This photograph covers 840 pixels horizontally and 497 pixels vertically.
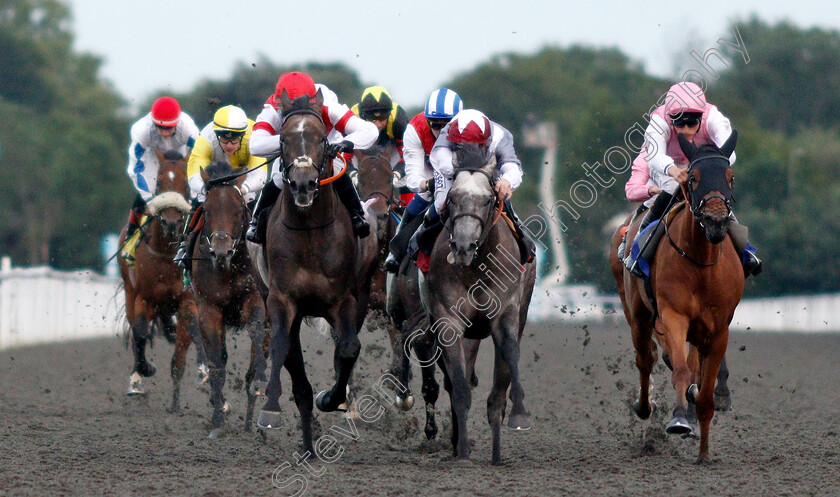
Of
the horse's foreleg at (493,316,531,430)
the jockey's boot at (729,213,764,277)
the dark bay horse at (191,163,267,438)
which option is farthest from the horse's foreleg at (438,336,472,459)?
the dark bay horse at (191,163,267,438)

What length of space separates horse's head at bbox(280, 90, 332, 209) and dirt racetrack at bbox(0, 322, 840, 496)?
1711 mm

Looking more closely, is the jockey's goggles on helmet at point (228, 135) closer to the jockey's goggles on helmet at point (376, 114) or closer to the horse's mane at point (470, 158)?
the jockey's goggles on helmet at point (376, 114)

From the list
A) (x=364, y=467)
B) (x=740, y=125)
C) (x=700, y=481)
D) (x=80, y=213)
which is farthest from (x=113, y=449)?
(x=740, y=125)

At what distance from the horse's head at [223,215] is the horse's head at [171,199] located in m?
1.45

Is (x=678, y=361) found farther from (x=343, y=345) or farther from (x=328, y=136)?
(x=328, y=136)

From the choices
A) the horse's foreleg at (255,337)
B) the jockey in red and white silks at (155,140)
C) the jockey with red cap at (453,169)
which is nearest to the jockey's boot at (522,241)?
the jockey with red cap at (453,169)

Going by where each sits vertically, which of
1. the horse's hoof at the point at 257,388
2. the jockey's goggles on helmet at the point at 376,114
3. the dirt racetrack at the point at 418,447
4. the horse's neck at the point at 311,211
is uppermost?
the jockey's goggles on helmet at the point at 376,114

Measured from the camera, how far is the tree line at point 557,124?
129 feet

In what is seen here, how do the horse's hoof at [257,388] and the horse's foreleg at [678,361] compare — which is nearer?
the horse's foreleg at [678,361]

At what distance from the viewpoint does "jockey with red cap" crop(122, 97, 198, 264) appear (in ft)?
38.6

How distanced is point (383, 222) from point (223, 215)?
1.23 m

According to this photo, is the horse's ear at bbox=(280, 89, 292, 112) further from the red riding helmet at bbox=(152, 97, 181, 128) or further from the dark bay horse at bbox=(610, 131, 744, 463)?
the red riding helmet at bbox=(152, 97, 181, 128)

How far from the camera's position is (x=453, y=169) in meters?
7.71

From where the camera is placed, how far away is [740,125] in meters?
55.0
